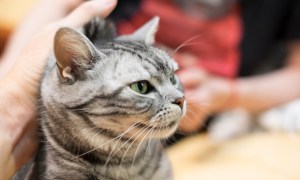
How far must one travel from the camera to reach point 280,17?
49.4 inches

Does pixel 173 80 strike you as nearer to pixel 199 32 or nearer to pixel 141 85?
pixel 141 85

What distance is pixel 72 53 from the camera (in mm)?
565

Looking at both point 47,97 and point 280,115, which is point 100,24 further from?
point 280,115

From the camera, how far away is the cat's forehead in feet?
1.98

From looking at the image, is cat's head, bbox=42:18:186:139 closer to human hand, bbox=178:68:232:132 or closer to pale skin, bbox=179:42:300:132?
human hand, bbox=178:68:232:132

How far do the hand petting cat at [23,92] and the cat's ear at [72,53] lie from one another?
4.6 inches

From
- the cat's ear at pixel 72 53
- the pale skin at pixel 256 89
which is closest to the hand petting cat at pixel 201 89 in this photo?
the pale skin at pixel 256 89

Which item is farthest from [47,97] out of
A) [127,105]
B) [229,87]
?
[229,87]

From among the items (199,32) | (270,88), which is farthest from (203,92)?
(270,88)

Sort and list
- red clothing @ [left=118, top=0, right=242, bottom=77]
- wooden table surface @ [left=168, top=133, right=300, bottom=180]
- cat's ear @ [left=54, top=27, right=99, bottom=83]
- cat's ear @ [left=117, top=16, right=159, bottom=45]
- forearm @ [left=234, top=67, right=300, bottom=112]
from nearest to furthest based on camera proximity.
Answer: cat's ear @ [left=54, top=27, right=99, bottom=83], cat's ear @ [left=117, top=16, right=159, bottom=45], wooden table surface @ [left=168, top=133, right=300, bottom=180], red clothing @ [left=118, top=0, right=242, bottom=77], forearm @ [left=234, top=67, right=300, bottom=112]

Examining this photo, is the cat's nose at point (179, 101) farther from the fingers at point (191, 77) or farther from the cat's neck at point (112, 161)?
the fingers at point (191, 77)

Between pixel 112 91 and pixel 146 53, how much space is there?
89 mm

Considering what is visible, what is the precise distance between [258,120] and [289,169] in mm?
269

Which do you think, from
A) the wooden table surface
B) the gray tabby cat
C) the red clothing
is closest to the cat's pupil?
the gray tabby cat
